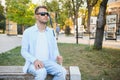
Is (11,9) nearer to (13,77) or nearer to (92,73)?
(92,73)

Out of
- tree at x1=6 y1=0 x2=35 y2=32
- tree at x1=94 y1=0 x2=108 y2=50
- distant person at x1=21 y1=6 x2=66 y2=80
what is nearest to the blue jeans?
distant person at x1=21 y1=6 x2=66 y2=80

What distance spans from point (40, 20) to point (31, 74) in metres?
0.90

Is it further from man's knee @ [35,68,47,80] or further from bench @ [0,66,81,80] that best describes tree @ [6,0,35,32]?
man's knee @ [35,68,47,80]

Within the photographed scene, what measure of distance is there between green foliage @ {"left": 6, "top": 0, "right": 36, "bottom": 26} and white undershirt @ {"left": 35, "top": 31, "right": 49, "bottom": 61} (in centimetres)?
3839

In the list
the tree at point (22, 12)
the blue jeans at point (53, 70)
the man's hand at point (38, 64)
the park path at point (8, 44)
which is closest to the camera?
the man's hand at point (38, 64)

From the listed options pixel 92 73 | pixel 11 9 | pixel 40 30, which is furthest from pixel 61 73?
pixel 11 9

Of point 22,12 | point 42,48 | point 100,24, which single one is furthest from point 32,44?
point 22,12

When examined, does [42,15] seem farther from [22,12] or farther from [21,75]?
[22,12]

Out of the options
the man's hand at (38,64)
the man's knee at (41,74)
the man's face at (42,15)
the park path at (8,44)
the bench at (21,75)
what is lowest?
the park path at (8,44)

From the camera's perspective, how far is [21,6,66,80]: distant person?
5.72 m

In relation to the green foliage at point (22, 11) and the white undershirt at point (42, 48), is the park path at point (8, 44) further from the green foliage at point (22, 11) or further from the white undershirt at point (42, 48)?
the white undershirt at point (42, 48)

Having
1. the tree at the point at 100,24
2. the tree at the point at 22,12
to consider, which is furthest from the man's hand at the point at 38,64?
the tree at the point at 22,12

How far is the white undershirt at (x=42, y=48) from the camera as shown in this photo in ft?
19.0

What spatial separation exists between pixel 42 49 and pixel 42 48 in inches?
0.7
